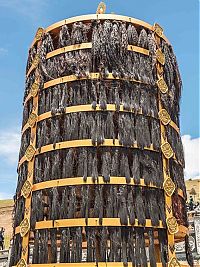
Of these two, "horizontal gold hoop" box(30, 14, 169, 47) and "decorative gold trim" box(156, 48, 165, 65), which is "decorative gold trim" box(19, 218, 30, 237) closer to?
"horizontal gold hoop" box(30, 14, 169, 47)

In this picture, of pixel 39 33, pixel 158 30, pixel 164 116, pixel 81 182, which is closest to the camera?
pixel 81 182

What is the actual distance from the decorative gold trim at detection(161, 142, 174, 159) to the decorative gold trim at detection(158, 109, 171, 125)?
3.57ft

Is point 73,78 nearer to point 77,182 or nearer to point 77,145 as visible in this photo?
point 77,145

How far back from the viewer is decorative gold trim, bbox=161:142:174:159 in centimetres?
1459

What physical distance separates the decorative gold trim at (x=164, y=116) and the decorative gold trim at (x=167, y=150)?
1.09 meters

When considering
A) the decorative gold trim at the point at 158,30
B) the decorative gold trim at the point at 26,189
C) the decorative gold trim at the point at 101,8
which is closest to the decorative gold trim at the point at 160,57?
the decorative gold trim at the point at 158,30

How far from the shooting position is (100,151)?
13977 millimetres

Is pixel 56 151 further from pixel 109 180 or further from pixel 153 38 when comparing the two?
pixel 153 38

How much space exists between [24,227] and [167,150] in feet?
21.8

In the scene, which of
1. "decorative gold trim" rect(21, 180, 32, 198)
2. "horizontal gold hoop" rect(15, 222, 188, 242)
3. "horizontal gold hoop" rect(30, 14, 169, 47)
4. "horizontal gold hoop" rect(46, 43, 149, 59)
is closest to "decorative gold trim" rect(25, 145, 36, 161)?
"decorative gold trim" rect(21, 180, 32, 198)

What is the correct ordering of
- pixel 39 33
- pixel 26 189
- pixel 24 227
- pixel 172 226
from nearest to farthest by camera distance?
pixel 172 226 → pixel 24 227 → pixel 26 189 → pixel 39 33

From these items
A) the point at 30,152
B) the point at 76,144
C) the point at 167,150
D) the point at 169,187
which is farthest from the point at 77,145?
the point at 169,187

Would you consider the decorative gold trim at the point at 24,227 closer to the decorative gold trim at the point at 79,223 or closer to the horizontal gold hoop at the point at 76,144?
the decorative gold trim at the point at 79,223

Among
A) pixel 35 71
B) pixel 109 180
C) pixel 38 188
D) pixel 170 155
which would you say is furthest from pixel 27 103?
pixel 170 155
